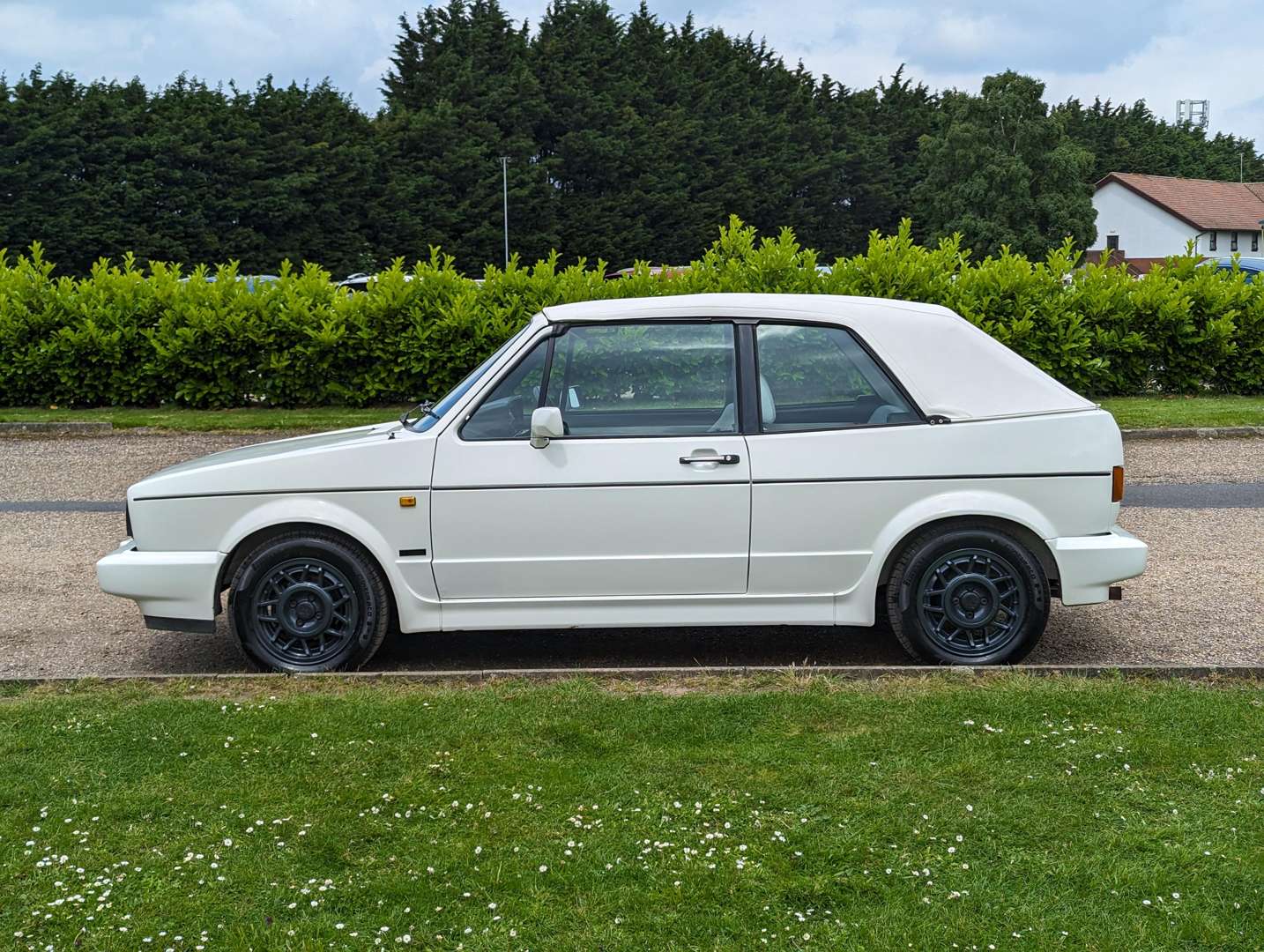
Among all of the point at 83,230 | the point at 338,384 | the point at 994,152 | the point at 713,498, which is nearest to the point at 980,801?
the point at 713,498

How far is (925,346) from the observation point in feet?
21.0

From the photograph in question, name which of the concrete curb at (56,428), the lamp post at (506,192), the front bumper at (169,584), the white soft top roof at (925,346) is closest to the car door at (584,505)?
the white soft top roof at (925,346)

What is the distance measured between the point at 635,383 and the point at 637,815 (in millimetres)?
2580

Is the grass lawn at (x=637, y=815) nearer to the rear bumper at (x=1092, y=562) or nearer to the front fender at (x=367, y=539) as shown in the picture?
the front fender at (x=367, y=539)

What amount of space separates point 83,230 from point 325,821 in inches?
2248

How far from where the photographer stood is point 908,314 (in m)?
6.49

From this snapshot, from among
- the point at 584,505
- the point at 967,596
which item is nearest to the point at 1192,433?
the point at 967,596

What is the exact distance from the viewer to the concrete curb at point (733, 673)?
597cm

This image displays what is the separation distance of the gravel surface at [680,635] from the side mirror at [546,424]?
48.9 inches

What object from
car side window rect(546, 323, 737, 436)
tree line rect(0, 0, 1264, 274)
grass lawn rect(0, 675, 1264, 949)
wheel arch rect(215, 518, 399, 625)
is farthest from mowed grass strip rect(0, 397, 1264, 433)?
tree line rect(0, 0, 1264, 274)

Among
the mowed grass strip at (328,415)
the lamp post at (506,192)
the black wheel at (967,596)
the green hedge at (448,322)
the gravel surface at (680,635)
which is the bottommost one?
the gravel surface at (680,635)

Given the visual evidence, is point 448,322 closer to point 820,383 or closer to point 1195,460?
point 1195,460

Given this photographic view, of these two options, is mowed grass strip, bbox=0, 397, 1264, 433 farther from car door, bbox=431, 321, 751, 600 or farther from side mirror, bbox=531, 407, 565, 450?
side mirror, bbox=531, 407, 565, 450

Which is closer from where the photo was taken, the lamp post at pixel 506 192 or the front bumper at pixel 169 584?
the front bumper at pixel 169 584
